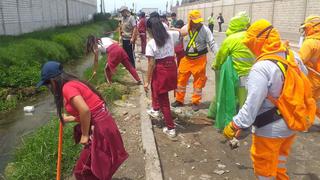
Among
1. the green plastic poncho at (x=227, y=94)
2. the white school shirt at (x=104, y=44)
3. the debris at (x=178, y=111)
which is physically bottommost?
the debris at (x=178, y=111)

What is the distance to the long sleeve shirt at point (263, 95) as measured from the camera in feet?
9.86

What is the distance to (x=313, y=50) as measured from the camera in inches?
214

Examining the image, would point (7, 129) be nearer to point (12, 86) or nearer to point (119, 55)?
point (12, 86)

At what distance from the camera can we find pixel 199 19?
6504 millimetres

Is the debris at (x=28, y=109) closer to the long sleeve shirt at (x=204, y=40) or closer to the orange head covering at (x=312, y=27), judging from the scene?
the long sleeve shirt at (x=204, y=40)

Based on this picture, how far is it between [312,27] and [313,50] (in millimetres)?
409

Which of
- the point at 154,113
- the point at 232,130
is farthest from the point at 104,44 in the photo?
the point at 232,130

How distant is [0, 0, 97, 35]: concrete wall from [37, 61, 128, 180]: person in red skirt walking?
12769 millimetres

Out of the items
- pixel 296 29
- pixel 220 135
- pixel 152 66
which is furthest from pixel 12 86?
pixel 296 29

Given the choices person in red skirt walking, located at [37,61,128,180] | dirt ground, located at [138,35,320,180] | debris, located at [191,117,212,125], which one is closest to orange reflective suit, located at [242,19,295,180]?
person in red skirt walking, located at [37,61,128,180]

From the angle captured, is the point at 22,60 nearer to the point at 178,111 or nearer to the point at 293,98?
the point at 178,111

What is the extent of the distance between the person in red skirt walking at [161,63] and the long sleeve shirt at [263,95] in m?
2.52

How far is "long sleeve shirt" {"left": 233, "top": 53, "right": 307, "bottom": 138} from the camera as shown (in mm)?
3006

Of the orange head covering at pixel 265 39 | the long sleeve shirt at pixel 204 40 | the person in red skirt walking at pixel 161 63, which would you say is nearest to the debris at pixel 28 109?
the person in red skirt walking at pixel 161 63
